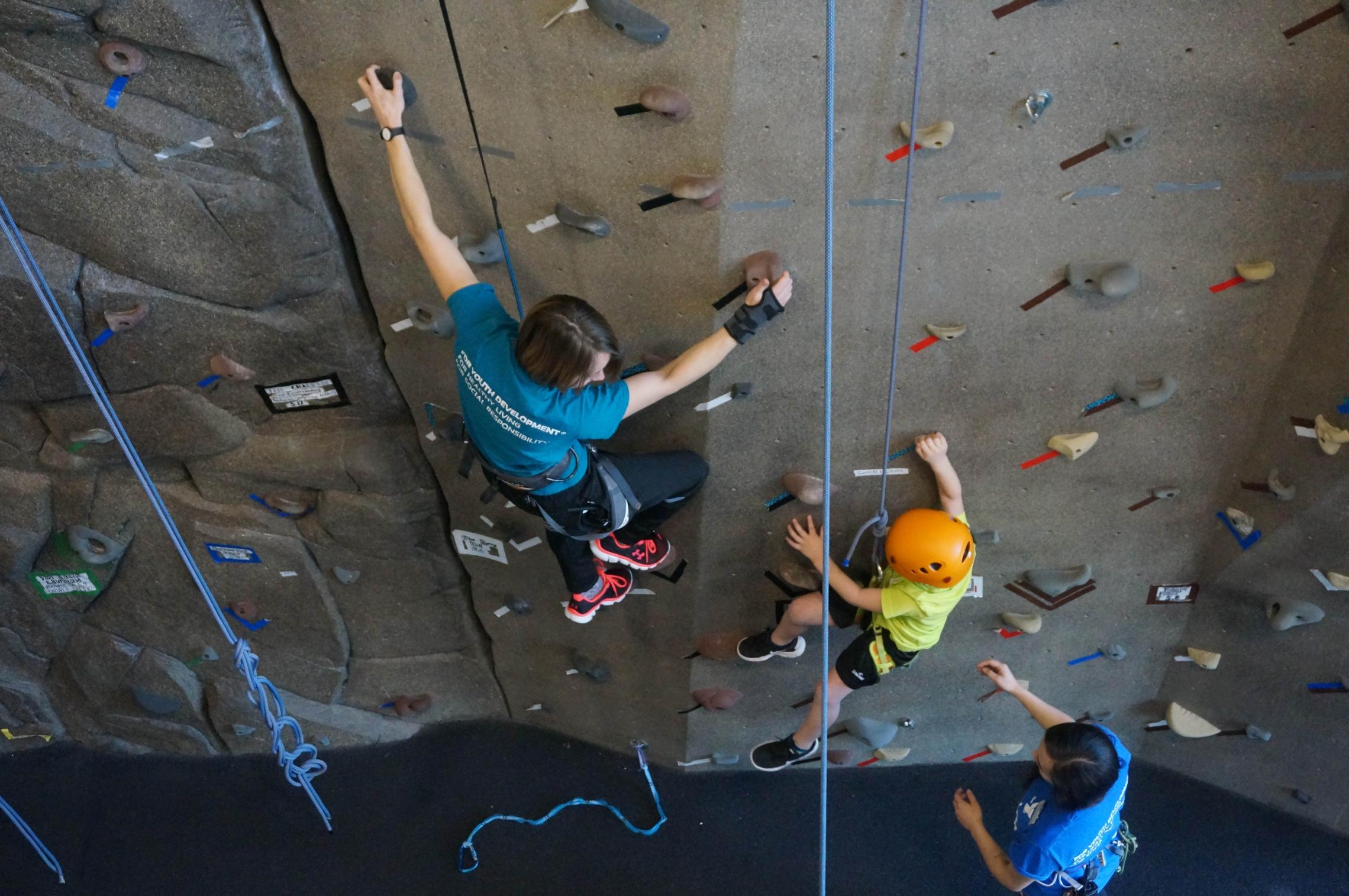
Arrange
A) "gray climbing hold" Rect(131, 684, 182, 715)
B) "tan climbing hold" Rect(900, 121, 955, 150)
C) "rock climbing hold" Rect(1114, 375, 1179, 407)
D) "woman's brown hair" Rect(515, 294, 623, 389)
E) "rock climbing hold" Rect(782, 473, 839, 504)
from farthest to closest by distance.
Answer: "gray climbing hold" Rect(131, 684, 182, 715)
"rock climbing hold" Rect(782, 473, 839, 504)
"rock climbing hold" Rect(1114, 375, 1179, 407)
"tan climbing hold" Rect(900, 121, 955, 150)
"woman's brown hair" Rect(515, 294, 623, 389)

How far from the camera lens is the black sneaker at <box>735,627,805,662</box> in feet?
8.96

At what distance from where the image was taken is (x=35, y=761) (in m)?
3.47

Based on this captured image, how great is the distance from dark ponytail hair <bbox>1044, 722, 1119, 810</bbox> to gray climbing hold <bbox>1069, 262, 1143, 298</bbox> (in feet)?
3.09

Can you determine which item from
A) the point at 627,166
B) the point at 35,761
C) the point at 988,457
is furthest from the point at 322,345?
the point at 35,761

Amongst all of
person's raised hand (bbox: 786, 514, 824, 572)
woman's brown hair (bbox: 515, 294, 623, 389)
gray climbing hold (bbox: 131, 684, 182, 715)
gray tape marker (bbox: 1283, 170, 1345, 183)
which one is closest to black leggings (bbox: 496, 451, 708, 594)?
person's raised hand (bbox: 786, 514, 824, 572)

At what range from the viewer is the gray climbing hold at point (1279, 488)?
90.1 inches

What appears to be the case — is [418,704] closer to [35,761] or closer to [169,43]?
[35,761]

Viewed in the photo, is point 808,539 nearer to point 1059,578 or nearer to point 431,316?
point 1059,578

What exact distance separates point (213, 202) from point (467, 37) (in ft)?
2.32

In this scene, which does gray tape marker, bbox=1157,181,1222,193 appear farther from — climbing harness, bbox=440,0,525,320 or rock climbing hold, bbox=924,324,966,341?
climbing harness, bbox=440,0,525,320

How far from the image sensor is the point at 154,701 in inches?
129

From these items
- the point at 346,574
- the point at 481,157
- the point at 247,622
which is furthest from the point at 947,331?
the point at 247,622

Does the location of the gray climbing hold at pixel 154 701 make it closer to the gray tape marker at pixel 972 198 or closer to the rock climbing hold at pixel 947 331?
the rock climbing hold at pixel 947 331

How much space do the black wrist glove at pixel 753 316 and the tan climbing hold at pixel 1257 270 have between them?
97 cm
